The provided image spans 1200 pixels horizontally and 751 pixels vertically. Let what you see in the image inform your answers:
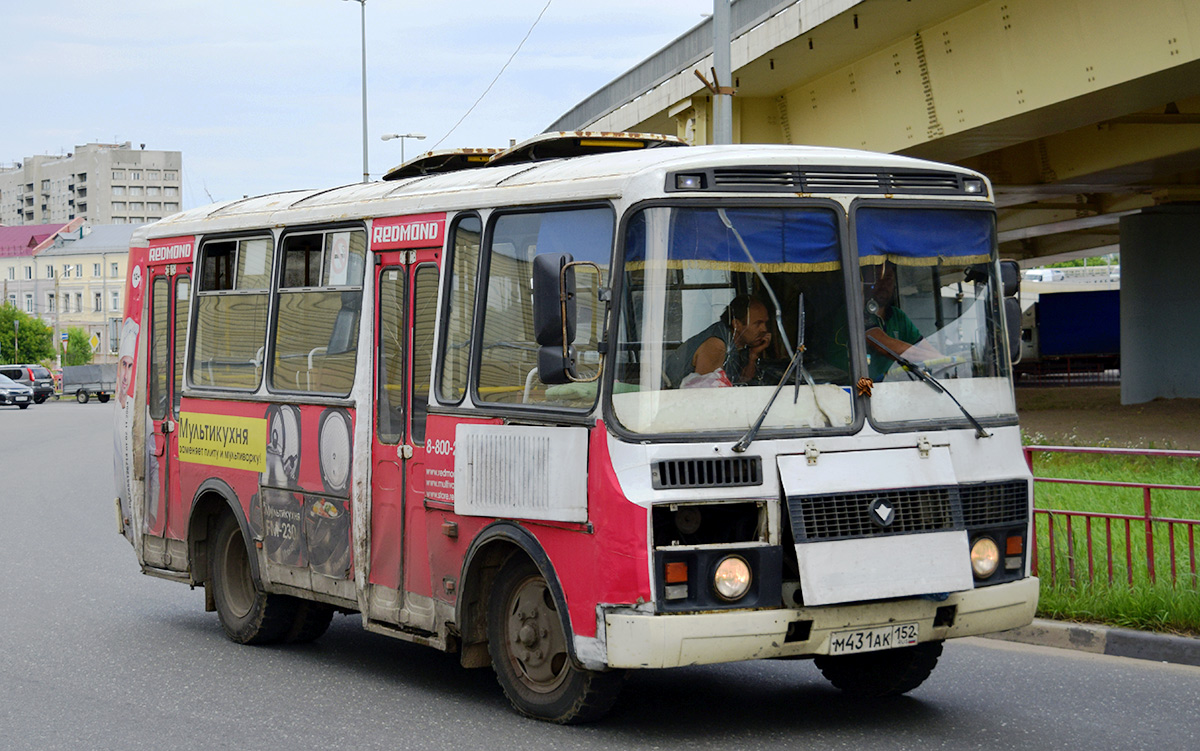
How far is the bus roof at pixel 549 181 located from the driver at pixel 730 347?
64 centimetres

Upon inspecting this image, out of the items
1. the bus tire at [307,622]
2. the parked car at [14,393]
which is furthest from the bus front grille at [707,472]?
the parked car at [14,393]

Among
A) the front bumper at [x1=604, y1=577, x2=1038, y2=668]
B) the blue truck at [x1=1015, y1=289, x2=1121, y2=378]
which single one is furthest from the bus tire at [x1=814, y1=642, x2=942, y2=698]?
the blue truck at [x1=1015, y1=289, x2=1121, y2=378]

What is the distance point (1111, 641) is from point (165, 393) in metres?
6.29

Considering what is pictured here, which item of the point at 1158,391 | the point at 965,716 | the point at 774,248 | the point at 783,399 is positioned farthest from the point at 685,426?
the point at 1158,391

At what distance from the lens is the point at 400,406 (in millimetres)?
8055

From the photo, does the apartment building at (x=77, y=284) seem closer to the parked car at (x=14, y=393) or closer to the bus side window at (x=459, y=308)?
the parked car at (x=14, y=393)

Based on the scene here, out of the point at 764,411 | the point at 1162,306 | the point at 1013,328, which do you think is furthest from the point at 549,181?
the point at 1162,306

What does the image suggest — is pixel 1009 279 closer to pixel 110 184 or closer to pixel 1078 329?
pixel 1078 329

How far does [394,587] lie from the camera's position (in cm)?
805

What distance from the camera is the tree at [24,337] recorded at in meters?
117

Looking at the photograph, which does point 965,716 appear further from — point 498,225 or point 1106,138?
point 1106,138

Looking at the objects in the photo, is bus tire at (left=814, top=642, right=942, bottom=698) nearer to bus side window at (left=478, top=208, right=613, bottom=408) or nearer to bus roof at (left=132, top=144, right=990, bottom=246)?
bus side window at (left=478, top=208, right=613, bottom=408)

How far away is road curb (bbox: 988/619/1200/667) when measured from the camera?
→ 8414 millimetres

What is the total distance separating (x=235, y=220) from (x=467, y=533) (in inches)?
134
